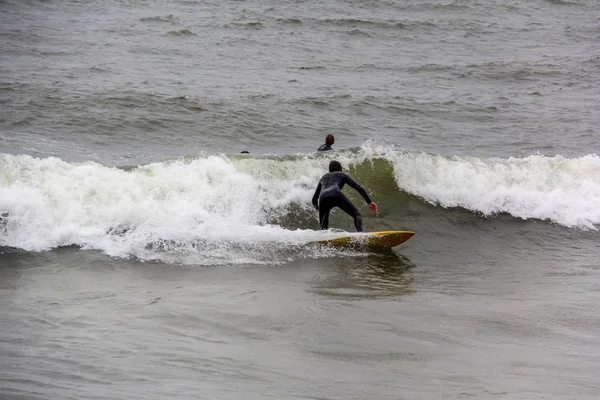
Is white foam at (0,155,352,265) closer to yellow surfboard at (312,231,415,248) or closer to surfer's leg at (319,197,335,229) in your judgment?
yellow surfboard at (312,231,415,248)

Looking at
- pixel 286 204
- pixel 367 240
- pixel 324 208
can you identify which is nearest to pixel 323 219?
pixel 324 208

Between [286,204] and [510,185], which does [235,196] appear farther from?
[510,185]

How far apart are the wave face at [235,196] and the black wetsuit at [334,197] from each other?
0.54 metres

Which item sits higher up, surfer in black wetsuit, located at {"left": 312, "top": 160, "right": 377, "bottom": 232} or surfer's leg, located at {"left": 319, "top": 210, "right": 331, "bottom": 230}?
surfer in black wetsuit, located at {"left": 312, "top": 160, "right": 377, "bottom": 232}

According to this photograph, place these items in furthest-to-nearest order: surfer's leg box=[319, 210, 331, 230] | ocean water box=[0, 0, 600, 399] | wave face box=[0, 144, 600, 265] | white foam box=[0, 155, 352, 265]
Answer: surfer's leg box=[319, 210, 331, 230] → wave face box=[0, 144, 600, 265] → white foam box=[0, 155, 352, 265] → ocean water box=[0, 0, 600, 399]

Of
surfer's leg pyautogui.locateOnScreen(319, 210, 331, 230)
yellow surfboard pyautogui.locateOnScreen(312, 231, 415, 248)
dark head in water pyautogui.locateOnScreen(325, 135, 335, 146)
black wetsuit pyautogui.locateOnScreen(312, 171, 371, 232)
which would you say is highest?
dark head in water pyautogui.locateOnScreen(325, 135, 335, 146)

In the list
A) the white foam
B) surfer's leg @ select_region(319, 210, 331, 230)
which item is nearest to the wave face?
the white foam

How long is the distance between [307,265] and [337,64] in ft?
48.1

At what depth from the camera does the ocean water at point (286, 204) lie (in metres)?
6.68

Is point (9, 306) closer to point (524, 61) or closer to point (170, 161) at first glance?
point (170, 161)

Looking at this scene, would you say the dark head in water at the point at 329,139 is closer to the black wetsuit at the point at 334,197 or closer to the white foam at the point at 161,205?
the white foam at the point at 161,205

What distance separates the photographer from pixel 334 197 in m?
11.7

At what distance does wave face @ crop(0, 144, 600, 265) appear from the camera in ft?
35.7

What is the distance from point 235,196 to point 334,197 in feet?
7.05
